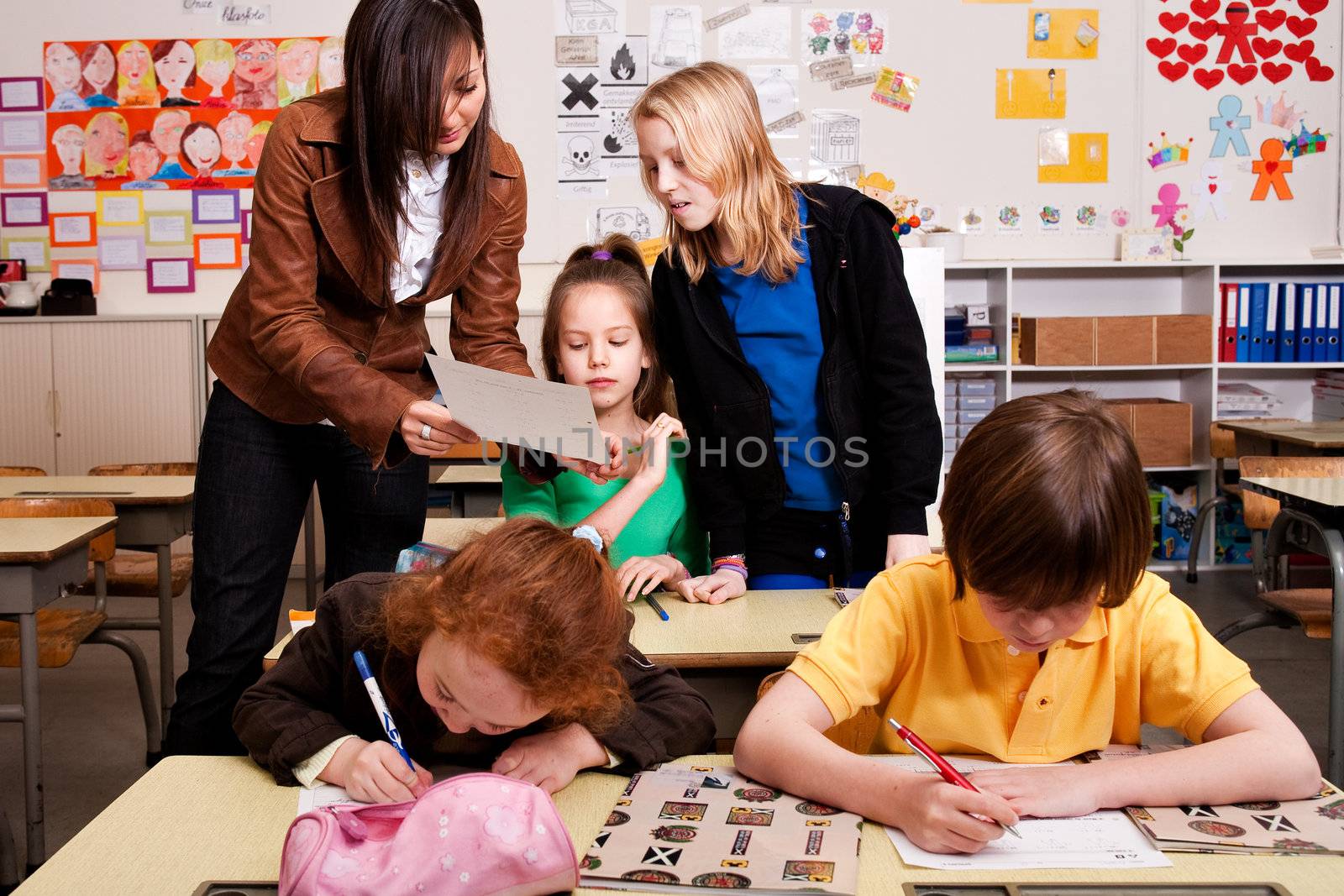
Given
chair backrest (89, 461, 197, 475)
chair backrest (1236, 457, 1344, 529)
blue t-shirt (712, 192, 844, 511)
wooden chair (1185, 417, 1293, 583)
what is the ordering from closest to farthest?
blue t-shirt (712, 192, 844, 511) → chair backrest (1236, 457, 1344, 529) → chair backrest (89, 461, 197, 475) → wooden chair (1185, 417, 1293, 583)

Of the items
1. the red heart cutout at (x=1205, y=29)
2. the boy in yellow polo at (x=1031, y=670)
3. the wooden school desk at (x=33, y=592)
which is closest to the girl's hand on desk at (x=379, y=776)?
the boy in yellow polo at (x=1031, y=670)

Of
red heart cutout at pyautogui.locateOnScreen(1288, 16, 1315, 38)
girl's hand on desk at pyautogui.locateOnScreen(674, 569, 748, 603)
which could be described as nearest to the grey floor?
girl's hand on desk at pyautogui.locateOnScreen(674, 569, 748, 603)

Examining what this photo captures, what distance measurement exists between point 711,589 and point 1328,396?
174 inches

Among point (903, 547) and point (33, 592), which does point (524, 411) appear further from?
point (33, 592)

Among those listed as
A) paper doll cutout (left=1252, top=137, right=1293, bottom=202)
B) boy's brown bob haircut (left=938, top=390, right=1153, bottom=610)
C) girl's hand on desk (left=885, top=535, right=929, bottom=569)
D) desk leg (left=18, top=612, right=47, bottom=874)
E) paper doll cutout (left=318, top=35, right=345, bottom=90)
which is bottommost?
desk leg (left=18, top=612, right=47, bottom=874)

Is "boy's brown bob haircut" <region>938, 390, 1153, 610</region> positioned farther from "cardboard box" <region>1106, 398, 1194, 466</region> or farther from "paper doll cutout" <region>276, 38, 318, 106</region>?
"paper doll cutout" <region>276, 38, 318, 106</region>

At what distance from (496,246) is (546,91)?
355 centimetres

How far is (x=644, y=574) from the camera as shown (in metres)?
1.85

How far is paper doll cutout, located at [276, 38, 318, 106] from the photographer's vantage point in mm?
5148

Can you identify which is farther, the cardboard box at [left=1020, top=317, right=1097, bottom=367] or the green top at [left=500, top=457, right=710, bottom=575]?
the cardboard box at [left=1020, top=317, right=1097, bottom=367]

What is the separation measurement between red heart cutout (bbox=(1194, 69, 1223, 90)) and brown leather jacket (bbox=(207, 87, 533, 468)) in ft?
14.5

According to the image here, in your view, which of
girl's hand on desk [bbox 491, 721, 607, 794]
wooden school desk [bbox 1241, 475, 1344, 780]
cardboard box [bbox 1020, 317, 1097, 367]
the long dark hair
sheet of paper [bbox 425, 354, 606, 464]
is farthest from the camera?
cardboard box [bbox 1020, 317, 1097, 367]

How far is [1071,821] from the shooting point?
98cm

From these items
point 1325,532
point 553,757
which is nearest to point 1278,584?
point 1325,532
